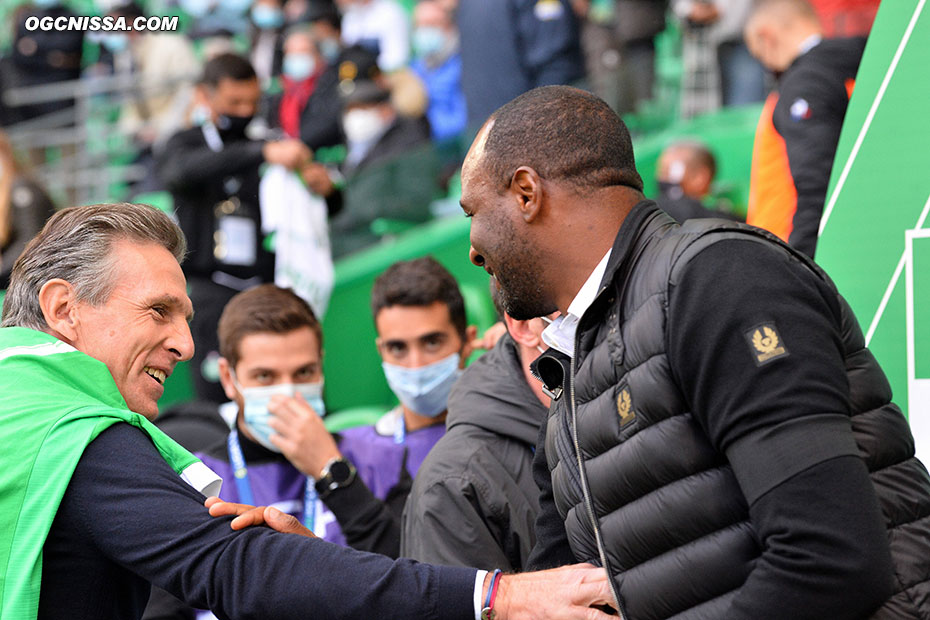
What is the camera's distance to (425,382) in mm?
4309

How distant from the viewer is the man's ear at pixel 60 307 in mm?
2543

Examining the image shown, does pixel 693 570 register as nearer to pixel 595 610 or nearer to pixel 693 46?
pixel 595 610

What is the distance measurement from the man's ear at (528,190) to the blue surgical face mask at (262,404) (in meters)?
2.03

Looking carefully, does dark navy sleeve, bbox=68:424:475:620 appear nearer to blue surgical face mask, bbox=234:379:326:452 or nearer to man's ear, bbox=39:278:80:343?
man's ear, bbox=39:278:80:343

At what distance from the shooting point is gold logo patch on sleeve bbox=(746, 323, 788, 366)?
1.70m

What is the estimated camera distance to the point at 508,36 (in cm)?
783

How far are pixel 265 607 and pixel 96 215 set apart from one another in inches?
41.0

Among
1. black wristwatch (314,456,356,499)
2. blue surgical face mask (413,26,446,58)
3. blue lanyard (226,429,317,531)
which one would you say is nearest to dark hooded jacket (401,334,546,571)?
black wristwatch (314,456,356,499)

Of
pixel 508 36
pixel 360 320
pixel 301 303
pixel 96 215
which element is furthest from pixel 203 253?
pixel 96 215

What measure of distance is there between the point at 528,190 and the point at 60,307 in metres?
1.17

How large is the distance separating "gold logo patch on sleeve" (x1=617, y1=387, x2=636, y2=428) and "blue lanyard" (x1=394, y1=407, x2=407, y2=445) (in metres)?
2.44

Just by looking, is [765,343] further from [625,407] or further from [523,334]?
[523,334]

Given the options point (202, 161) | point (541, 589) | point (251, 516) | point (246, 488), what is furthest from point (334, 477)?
point (202, 161)

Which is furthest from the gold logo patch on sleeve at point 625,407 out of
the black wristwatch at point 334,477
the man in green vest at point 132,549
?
the black wristwatch at point 334,477
